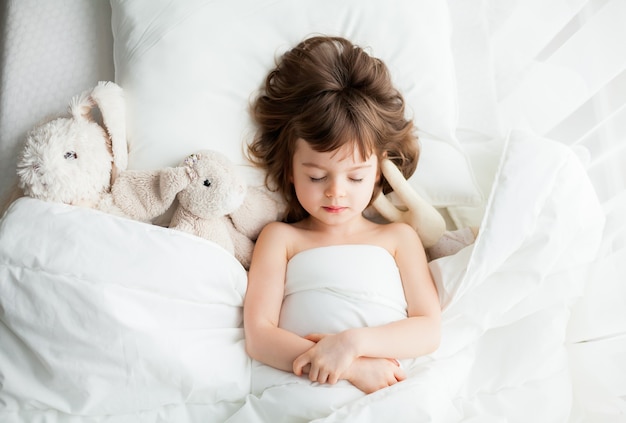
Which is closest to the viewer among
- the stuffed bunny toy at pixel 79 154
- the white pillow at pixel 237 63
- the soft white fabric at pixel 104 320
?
the soft white fabric at pixel 104 320

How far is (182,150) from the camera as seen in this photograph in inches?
48.8

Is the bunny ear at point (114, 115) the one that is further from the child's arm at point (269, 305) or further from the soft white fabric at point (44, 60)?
the child's arm at point (269, 305)

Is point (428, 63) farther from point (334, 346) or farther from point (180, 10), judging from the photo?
point (334, 346)

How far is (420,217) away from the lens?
1.30m

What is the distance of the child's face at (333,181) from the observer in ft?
3.85

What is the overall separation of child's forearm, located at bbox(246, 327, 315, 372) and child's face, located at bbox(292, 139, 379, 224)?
0.81 feet

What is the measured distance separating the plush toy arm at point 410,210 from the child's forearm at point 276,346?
359 mm

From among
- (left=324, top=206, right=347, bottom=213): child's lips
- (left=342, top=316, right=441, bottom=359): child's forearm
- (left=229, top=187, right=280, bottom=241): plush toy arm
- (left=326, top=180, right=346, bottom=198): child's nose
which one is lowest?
(left=342, top=316, right=441, bottom=359): child's forearm

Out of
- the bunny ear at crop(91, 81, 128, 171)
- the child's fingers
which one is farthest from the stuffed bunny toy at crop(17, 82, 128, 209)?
the child's fingers

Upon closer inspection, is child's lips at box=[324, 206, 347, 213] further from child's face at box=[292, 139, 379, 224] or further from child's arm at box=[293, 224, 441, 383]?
child's arm at box=[293, 224, 441, 383]

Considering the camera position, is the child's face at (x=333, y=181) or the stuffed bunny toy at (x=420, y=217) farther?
the stuffed bunny toy at (x=420, y=217)

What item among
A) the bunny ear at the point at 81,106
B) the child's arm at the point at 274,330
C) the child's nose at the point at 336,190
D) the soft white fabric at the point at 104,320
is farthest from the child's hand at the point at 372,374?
the bunny ear at the point at 81,106

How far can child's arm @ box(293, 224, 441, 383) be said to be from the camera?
1.05m

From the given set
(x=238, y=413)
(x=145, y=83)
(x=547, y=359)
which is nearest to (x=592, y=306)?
(x=547, y=359)
